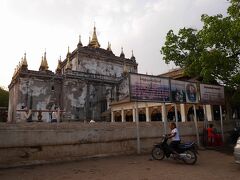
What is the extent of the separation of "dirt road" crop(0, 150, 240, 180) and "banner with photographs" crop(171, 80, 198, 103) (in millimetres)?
4942

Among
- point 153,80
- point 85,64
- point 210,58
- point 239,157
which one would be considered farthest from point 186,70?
point 85,64

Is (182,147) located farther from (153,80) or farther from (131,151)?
(153,80)

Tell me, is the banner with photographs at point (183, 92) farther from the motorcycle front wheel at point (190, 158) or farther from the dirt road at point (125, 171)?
the dirt road at point (125, 171)

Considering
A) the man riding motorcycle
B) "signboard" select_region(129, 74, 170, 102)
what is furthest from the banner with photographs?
the man riding motorcycle

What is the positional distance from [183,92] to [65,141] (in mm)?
7845

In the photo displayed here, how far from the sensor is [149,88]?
41.8ft

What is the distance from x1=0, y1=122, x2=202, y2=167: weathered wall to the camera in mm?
8906

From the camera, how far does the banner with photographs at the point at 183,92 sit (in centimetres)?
1403

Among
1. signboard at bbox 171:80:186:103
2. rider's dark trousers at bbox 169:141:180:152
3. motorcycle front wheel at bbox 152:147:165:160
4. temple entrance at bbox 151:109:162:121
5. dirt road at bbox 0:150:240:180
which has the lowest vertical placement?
dirt road at bbox 0:150:240:180

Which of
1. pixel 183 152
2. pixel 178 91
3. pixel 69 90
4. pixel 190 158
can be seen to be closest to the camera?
pixel 190 158

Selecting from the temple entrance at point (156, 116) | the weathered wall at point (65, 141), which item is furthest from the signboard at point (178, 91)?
the temple entrance at point (156, 116)

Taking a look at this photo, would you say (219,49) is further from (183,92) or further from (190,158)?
(190,158)

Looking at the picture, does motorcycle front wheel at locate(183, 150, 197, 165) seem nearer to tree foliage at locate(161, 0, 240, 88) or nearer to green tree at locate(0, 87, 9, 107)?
tree foliage at locate(161, 0, 240, 88)

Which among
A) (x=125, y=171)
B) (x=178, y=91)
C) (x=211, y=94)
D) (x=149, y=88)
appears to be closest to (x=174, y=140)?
(x=125, y=171)
